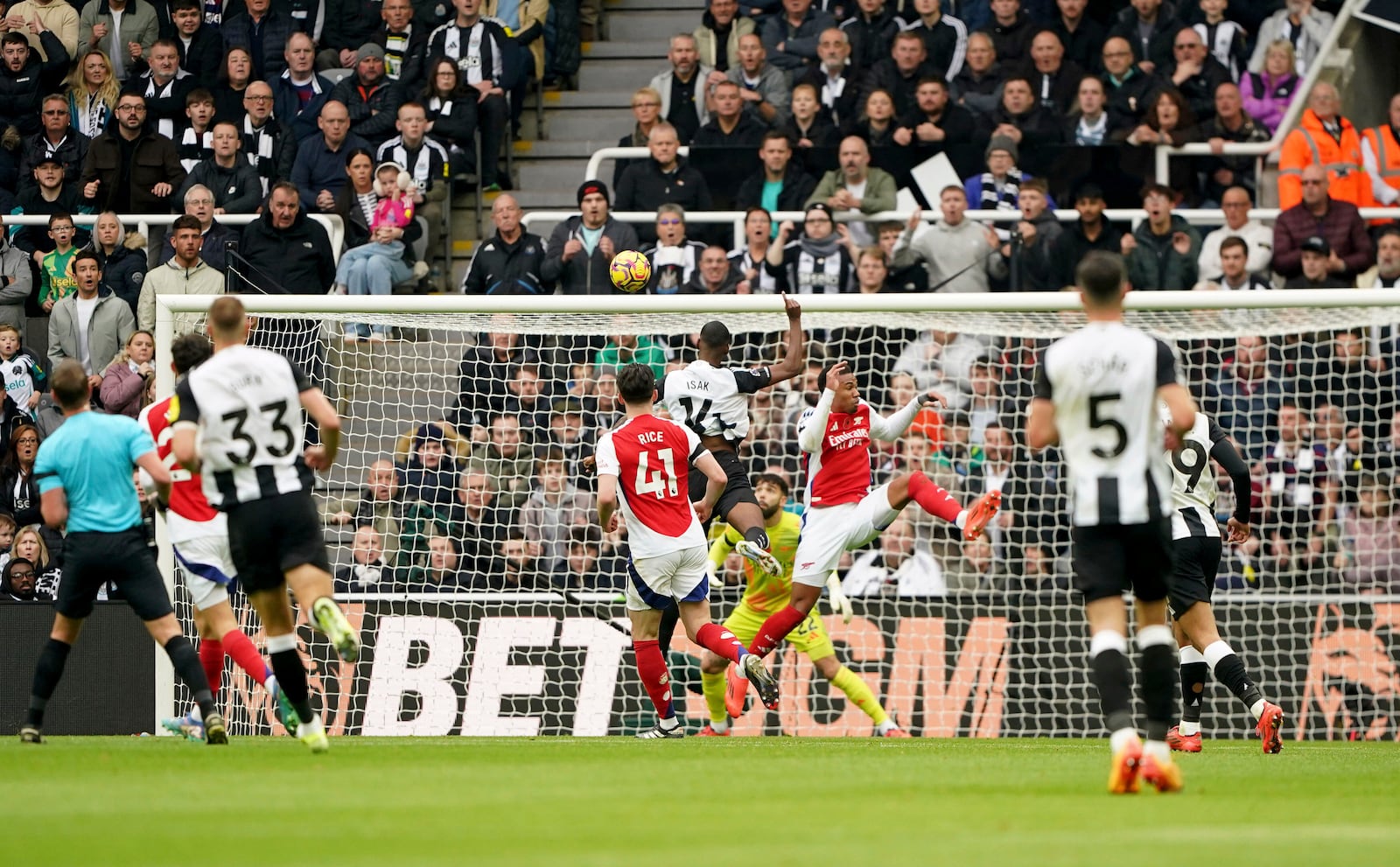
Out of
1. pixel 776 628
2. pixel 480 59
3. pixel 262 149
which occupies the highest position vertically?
pixel 480 59

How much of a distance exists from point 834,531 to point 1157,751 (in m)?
5.94

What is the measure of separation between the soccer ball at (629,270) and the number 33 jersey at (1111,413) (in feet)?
22.9

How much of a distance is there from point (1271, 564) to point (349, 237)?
30.1ft

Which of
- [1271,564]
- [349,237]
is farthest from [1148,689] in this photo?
[349,237]

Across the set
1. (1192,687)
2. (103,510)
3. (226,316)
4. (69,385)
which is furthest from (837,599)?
(226,316)

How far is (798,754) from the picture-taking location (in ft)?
35.2

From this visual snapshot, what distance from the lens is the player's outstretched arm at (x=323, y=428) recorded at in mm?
9539

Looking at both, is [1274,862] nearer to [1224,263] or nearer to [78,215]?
[1224,263]

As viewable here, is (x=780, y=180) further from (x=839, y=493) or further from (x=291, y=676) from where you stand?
(x=291, y=676)

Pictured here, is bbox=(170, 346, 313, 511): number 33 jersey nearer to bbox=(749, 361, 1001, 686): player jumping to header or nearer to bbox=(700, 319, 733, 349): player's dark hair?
bbox=(700, 319, 733, 349): player's dark hair

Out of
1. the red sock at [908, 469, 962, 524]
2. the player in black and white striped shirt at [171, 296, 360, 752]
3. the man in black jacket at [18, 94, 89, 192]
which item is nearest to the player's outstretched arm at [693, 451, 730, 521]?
the red sock at [908, 469, 962, 524]

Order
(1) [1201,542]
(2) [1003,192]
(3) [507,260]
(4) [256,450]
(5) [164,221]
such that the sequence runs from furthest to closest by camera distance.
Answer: (5) [164,221] → (2) [1003,192] → (3) [507,260] → (1) [1201,542] → (4) [256,450]

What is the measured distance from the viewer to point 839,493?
1371 cm

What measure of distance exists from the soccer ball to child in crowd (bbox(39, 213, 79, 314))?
21.2 feet
